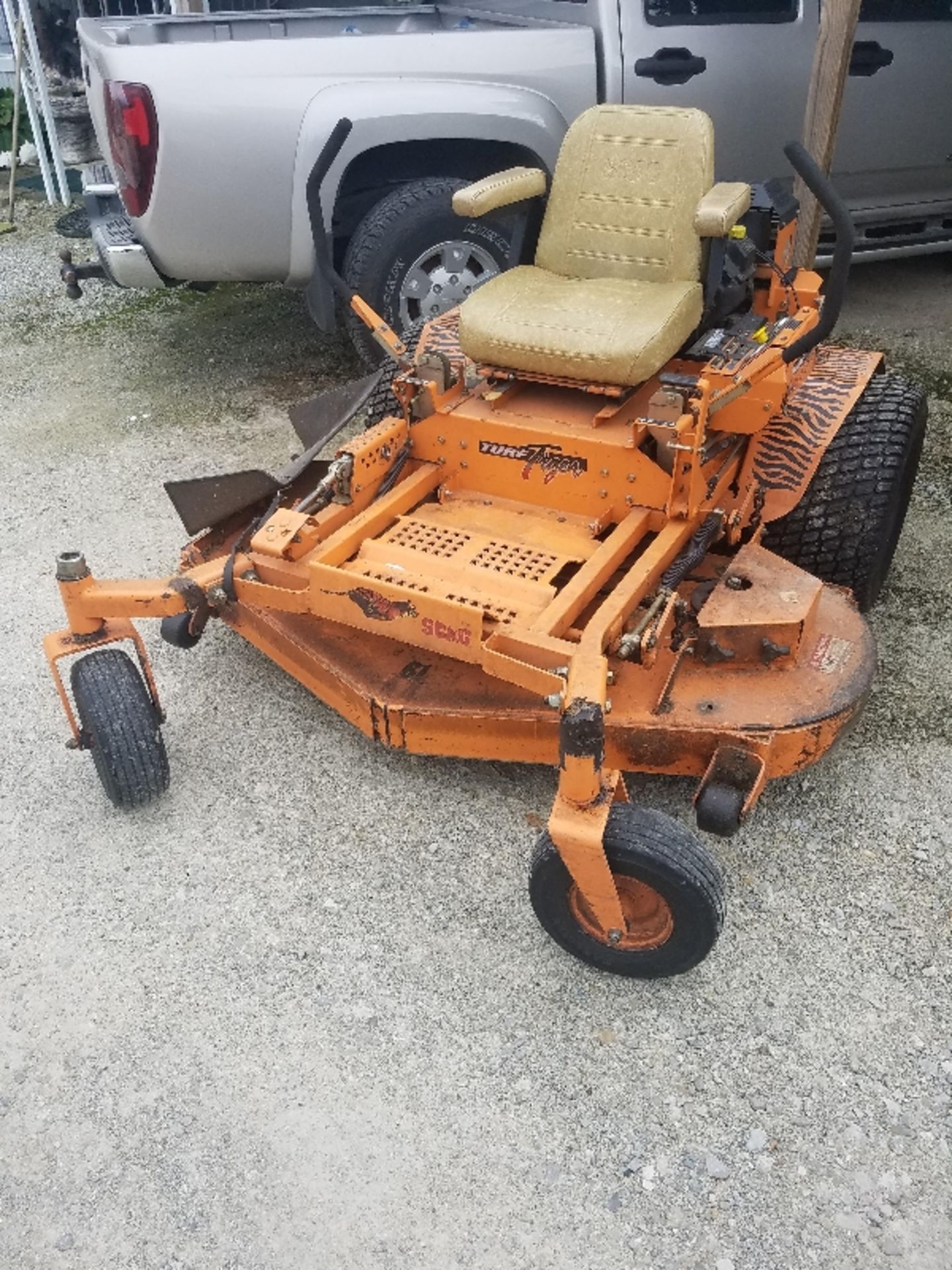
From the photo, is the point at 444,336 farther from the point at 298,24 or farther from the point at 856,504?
the point at 298,24

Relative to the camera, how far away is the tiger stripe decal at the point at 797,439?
3.45 metres

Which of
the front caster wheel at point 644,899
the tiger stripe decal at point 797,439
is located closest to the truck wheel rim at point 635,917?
the front caster wheel at point 644,899

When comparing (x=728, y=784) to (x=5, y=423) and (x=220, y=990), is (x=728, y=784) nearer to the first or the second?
(x=220, y=990)

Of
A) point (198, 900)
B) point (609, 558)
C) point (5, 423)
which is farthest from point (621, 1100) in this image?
point (5, 423)

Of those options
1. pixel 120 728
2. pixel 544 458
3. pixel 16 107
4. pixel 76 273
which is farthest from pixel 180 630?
pixel 16 107

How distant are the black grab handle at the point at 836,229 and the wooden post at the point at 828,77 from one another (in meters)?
1.50

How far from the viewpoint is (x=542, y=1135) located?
2246 mm

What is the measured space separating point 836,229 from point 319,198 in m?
1.86

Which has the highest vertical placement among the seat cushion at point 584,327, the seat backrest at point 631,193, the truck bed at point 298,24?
the truck bed at point 298,24

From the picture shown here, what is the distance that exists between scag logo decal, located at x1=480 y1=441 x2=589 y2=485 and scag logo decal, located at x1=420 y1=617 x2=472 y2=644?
0.74 meters

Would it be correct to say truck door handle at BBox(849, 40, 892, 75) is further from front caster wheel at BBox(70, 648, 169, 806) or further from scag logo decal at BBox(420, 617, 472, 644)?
front caster wheel at BBox(70, 648, 169, 806)

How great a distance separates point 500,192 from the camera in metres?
3.71

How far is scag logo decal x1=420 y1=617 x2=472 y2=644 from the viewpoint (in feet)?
8.93

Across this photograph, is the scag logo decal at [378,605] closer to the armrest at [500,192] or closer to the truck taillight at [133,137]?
the armrest at [500,192]
